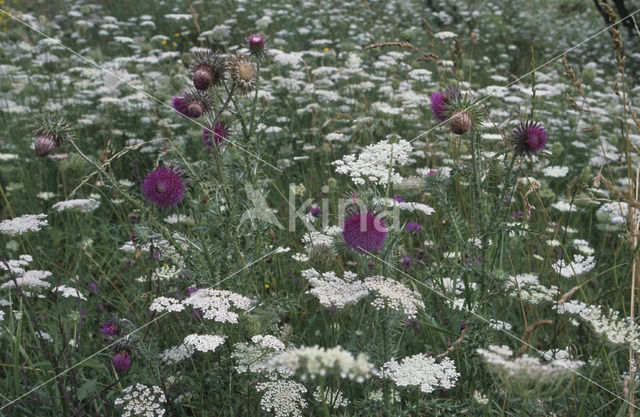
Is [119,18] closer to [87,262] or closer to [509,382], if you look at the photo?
[87,262]

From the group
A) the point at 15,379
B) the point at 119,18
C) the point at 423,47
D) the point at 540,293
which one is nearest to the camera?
the point at 15,379

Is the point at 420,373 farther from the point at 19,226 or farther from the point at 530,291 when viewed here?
the point at 19,226

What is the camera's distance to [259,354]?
1.58 meters

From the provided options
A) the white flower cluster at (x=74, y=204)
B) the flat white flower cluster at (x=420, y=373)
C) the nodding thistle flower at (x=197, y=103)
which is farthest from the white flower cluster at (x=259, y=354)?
the white flower cluster at (x=74, y=204)

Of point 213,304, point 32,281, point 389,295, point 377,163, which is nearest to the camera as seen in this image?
point 389,295

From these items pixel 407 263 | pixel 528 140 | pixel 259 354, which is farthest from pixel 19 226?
pixel 528 140

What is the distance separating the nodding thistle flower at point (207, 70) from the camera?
185 cm

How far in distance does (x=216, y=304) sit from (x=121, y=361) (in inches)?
19.7

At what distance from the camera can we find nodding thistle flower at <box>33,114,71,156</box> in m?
1.73

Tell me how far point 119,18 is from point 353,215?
9.89m

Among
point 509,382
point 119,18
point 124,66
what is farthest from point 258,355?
point 119,18

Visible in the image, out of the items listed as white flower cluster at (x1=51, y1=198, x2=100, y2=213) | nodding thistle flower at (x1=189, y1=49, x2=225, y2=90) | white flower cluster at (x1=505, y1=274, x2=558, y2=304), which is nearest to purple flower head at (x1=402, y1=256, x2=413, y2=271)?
white flower cluster at (x1=505, y1=274, x2=558, y2=304)

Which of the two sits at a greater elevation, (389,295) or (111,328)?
(389,295)

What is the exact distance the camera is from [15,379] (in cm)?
199
